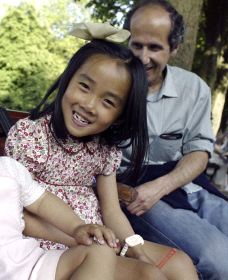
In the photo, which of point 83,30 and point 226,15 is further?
point 226,15

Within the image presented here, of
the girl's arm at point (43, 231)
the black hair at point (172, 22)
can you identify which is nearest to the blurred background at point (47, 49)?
the black hair at point (172, 22)

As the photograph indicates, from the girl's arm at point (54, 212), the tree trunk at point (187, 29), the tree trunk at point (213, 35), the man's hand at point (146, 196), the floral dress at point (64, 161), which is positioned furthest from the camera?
the tree trunk at point (213, 35)

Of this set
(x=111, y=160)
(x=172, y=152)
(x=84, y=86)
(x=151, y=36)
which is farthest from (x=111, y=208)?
(x=151, y=36)

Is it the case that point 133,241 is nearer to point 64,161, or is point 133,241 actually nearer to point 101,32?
point 64,161

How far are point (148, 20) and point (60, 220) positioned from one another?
1.31 m

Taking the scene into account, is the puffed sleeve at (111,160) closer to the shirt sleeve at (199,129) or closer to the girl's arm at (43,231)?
the girl's arm at (43,231)

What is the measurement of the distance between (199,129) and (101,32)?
1016 millimetres

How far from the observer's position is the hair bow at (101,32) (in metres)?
2.08

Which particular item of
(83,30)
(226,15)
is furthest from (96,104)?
(226,15)

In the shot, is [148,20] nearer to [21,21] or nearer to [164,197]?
[164,197]

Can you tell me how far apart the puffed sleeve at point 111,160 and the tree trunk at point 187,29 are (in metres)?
1.96

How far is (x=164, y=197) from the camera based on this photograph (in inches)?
105

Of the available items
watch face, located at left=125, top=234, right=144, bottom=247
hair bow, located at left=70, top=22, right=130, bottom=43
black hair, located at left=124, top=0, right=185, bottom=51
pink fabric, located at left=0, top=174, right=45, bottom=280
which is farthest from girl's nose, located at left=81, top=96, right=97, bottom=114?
black hair, located at left=124, top=0, right=185, bottom=51

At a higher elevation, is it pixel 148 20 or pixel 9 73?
pixel 148 20
